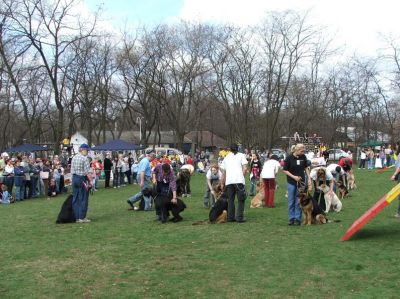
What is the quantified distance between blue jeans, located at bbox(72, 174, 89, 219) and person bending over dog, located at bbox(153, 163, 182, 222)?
1.72m

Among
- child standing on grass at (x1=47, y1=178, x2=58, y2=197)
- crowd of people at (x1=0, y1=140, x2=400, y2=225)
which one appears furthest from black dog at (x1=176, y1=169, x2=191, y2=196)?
child standing on grass at (x1=47, y1=178, x2=58, y2=197)

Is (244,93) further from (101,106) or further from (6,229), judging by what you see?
(6,229)

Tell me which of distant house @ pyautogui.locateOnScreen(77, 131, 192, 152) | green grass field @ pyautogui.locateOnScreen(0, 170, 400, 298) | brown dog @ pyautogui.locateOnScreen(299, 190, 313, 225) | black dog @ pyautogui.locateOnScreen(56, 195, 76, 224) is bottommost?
green grass field @ pyautogui.locateOnScreen(0, 170, 400, 298)

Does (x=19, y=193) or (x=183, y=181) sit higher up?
(x=183, y=181)

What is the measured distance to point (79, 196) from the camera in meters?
11.4

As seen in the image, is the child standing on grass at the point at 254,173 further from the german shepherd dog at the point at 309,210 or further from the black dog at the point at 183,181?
the german shepherd dog at the point at 309,210

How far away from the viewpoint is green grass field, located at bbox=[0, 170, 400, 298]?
5.65m

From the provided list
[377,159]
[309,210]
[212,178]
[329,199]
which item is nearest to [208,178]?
[212,178]

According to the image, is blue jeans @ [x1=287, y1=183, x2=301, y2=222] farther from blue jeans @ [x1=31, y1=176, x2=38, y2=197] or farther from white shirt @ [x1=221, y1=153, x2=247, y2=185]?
blue jeans @ [x1=31, y1=176, x2=38, y2=197]

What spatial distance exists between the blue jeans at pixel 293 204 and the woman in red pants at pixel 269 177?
10.4 ft

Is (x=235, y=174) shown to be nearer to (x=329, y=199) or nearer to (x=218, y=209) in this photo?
(x=218, y=209)

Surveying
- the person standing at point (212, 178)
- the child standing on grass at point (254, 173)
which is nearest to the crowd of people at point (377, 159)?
the child standing on grass at point (254, 173)

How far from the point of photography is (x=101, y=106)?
167 feet

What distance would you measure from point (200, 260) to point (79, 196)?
5169mm
